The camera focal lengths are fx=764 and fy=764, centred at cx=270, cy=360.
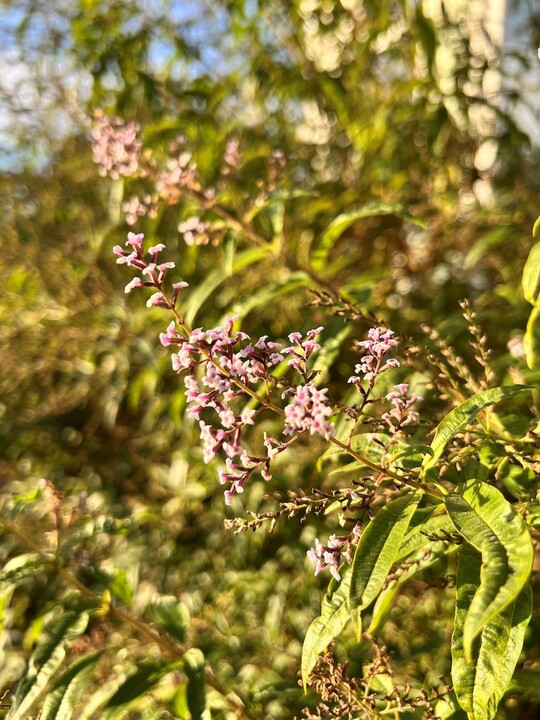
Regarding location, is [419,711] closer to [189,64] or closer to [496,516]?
[496,516]

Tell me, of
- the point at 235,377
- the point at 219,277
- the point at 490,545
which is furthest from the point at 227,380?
the point at 219,277

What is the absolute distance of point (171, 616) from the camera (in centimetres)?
145

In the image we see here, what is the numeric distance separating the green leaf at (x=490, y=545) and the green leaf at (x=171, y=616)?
2.32ft

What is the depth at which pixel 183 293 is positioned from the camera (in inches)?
97.0

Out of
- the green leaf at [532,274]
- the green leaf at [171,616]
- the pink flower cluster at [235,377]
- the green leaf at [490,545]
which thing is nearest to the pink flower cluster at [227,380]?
the pink flower cluster at [235,377]

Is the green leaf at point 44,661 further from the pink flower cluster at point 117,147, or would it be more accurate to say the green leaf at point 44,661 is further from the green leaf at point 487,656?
the pink flower cluster at point 117,147

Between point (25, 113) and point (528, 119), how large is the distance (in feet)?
9.44

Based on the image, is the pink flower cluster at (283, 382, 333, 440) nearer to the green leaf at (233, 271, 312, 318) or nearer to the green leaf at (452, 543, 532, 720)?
the green leaf at (452, 543, 532, 720)

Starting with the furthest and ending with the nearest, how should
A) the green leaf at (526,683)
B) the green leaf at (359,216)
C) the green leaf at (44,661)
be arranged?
the green leaf at (359,216), the green leaf at (44,661), the green leaf at (526,683)

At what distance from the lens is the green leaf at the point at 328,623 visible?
942 mm

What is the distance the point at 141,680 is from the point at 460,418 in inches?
29.4

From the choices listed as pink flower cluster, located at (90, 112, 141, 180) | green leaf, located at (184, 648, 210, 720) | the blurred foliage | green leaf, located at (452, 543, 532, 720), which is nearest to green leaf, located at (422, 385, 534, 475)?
green leaf, located at (452, 543, 532, 720)

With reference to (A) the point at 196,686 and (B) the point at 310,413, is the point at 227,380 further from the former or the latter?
(A) the point at 196,686

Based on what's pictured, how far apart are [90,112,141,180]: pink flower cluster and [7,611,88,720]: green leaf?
3.03 feet
